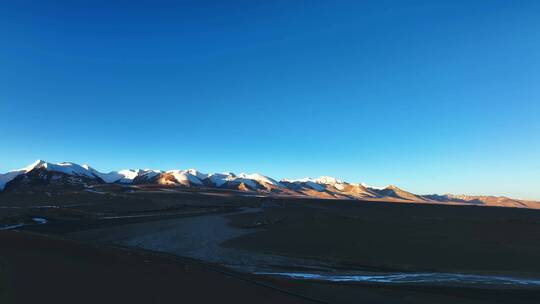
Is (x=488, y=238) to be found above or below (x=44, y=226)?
Answer: above

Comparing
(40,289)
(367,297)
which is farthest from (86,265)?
(367,297)

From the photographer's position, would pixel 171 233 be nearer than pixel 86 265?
No

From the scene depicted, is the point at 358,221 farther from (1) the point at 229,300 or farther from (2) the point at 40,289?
(2) the point at 40,289

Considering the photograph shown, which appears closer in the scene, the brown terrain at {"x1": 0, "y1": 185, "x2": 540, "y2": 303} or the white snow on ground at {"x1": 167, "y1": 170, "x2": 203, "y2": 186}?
the brown terrain at {"x1": 0, "y1": 185, "x2": 540, "y2": 303}

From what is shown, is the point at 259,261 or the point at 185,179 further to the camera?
the point at 185,179

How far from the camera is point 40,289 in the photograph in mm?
9969

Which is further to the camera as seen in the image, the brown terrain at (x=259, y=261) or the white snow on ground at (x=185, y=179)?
the white snow on ground at (x=185, y=179)

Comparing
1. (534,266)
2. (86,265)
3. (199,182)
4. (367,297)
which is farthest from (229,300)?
(199,182)

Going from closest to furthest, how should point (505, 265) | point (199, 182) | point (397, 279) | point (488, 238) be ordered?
point (397, 279) → point (505, 265) → point (488, 238) → point (199, 182)

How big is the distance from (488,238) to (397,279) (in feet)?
50.3

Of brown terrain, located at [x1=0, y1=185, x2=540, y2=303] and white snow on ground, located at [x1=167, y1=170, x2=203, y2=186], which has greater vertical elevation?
white snow on ground, located at [x1=167, y1=170, x2=203, y2=186]

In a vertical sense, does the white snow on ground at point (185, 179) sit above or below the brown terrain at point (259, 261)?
above

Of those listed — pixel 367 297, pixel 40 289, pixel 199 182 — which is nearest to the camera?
pixel 40 289

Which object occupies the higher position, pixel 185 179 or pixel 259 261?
pixel 185 179
